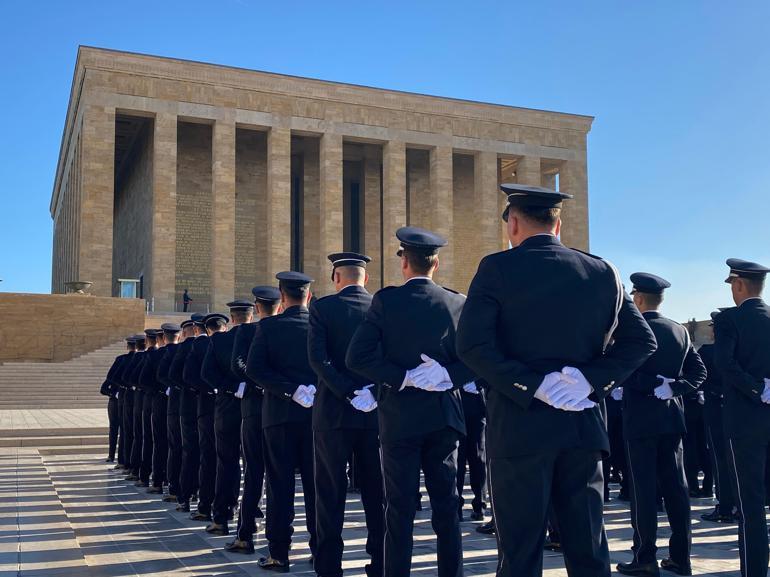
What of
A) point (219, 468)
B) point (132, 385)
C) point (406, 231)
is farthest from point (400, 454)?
point (132, 385)

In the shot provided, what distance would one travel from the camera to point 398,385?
160 inches

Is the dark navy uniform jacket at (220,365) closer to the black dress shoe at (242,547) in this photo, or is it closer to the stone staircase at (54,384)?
the black dress shoe at (242,547)

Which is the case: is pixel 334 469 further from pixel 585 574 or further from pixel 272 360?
pixel 585 574

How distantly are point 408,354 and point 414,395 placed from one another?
24 cm

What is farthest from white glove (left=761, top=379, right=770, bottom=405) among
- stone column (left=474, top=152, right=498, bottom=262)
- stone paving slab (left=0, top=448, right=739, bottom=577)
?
stone column (left=474, top=152, right=498, bottom=262)

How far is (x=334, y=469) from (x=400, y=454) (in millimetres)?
837

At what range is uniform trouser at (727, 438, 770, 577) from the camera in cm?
454

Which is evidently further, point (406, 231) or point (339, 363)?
point (339, 363)

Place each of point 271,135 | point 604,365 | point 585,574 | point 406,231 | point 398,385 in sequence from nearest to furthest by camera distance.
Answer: point 585,574 → point 604,365 → point 398,385 → point 406,231 → point 271,135

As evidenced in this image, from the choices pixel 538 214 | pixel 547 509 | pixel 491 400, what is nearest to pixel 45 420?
pixel 491 400

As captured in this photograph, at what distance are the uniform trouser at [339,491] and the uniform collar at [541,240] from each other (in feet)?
6.54

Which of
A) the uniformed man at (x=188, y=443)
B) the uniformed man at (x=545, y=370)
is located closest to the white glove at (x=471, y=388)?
the uniformed man at (x=188, y=443)

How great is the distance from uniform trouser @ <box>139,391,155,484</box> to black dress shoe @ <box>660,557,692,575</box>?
21.3 ft

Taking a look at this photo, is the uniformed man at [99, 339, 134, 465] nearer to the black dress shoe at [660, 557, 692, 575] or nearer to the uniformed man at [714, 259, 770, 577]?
the black dress shoe at [660, 557, 692, 575]
